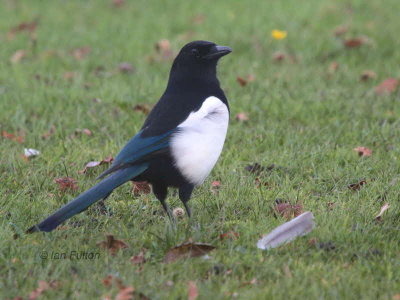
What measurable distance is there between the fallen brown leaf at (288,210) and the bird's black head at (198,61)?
78 cm

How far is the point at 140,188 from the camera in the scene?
4.31 metres

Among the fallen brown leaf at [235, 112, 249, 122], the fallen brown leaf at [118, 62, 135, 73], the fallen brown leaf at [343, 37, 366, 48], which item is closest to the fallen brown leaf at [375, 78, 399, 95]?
the fallen brown leaf at [343, 37, 366, 48]

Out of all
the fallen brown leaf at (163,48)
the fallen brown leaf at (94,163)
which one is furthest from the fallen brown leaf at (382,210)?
the fallen brown leaf at (163,48)

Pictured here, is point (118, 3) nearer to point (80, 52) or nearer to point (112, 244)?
point (80, 52)

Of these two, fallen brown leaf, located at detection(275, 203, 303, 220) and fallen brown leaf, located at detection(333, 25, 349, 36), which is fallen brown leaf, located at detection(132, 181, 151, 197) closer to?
fallen brown leaf, located at detection(275, 203, 303, 220)

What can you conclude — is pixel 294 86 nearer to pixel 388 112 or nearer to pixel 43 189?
pixel 388 112

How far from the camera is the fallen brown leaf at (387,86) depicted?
6163 millimetres

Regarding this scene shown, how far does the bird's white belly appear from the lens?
358 centimetres

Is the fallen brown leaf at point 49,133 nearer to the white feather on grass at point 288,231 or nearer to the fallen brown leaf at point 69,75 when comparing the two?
the fallen brown leaf at point 69,75

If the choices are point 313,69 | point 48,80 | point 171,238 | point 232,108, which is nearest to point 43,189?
point 171,238

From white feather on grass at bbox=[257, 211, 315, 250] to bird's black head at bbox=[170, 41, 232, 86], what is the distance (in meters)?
0.96

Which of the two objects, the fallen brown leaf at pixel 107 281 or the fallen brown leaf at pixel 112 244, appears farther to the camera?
the fallen brown leaf at pixel 112 244

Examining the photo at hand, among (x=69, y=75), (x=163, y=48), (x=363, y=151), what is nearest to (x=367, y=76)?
(x=363, y=151)

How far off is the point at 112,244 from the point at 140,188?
0.98 metres
